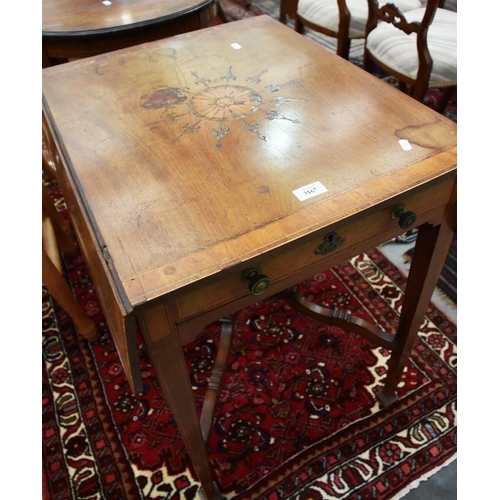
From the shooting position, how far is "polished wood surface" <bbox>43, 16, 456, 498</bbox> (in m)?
0.59

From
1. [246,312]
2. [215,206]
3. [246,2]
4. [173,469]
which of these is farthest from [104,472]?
[246,2]

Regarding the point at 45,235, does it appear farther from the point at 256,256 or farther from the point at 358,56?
the point at 358,56

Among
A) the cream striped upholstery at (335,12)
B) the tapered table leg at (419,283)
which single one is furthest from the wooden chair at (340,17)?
the tapered table leg at (419,283)

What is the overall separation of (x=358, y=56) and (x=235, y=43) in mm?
1972

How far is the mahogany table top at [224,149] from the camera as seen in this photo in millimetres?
604

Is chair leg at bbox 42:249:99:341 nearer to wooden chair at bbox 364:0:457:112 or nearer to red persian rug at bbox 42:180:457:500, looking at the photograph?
red persian rug at bbox 42:180:457:500

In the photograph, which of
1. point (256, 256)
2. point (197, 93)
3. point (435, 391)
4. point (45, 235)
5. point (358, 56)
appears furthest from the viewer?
point (358, 56)

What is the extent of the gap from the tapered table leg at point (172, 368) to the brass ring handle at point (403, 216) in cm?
39

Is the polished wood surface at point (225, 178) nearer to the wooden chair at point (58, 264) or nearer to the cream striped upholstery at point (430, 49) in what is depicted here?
the wooden chair at point (58, 264)

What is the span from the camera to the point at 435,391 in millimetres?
1202

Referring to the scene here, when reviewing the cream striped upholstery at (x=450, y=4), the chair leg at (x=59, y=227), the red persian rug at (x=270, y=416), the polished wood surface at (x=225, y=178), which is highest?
the polished wood surface at (x=225, y=178)

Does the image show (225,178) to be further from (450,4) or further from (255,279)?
(450,4)

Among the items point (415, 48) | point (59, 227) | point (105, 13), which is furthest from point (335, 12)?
point (59, 227)

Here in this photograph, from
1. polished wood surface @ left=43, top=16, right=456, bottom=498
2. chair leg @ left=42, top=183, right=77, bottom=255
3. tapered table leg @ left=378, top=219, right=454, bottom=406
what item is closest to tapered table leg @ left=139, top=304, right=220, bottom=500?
polished wood surface @ left=43, top=16, right=456, bottom=498
